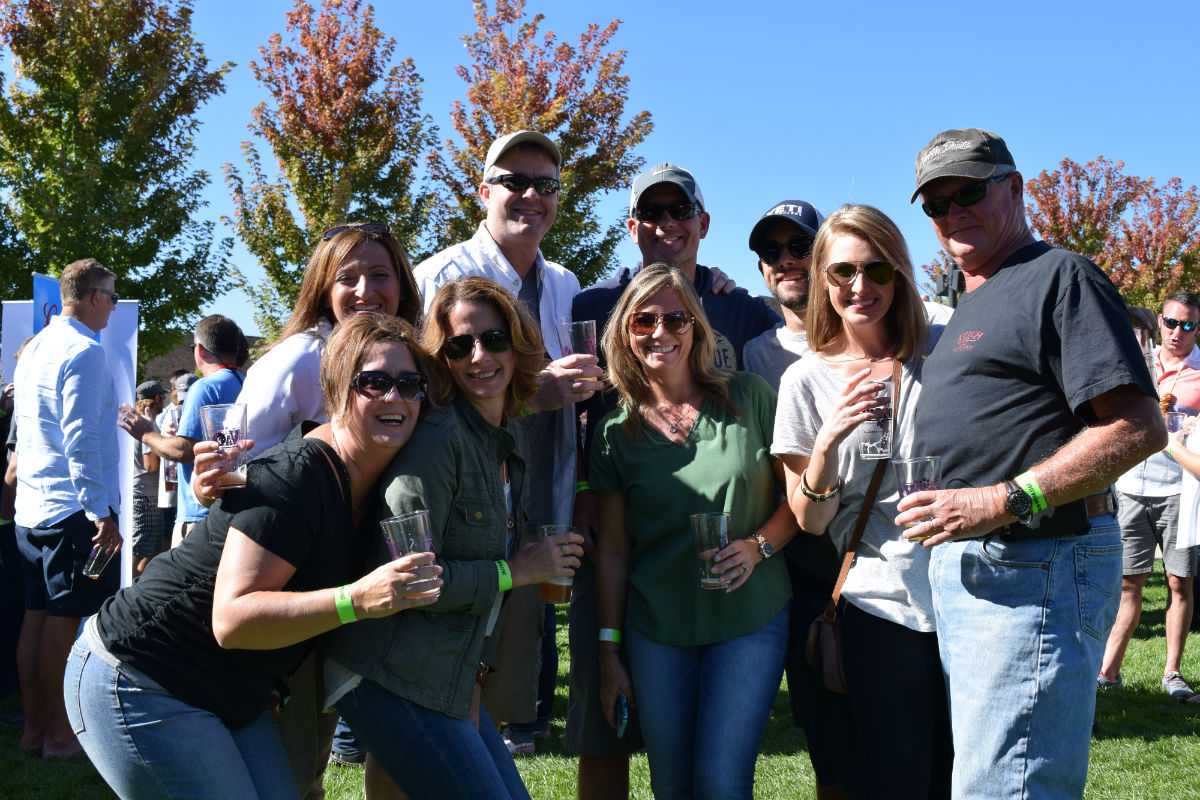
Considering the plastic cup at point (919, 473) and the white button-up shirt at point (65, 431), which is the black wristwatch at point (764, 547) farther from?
the white button-up shirt at point (65, 431)

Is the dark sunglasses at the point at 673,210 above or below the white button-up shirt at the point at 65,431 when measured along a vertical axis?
above

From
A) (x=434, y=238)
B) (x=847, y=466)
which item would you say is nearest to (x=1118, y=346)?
(x=847, y=466)

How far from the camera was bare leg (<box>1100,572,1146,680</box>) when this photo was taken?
716cm

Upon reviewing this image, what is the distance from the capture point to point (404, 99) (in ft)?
50.5

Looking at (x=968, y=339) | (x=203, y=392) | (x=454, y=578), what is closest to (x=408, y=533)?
(x=454, y=578)

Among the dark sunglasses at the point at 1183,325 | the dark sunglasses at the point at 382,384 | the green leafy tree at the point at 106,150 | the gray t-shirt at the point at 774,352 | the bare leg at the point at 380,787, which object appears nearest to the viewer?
the dark sunglasses at the point at 382,384

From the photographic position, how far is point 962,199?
294 centimetres

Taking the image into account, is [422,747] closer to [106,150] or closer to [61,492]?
[61,492]

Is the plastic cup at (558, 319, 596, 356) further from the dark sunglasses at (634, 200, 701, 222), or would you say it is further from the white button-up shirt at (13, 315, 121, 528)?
the white button-up shirt at (13, 315, 121, 528)

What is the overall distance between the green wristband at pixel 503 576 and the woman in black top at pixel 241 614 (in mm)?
398

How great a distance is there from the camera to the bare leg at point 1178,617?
281 inches

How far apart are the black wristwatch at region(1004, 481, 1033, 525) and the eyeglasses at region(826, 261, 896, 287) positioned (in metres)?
1.03

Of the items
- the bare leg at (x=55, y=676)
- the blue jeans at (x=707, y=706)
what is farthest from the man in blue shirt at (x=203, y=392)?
the blue jeans at (x=707, y=706)

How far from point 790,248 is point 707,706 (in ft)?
6.81
